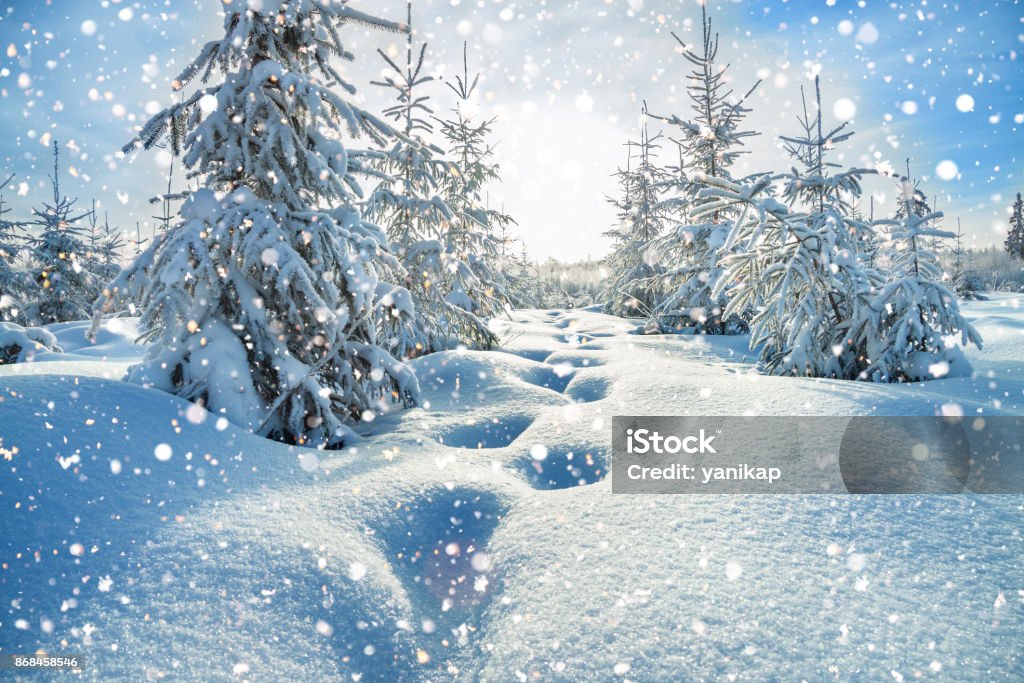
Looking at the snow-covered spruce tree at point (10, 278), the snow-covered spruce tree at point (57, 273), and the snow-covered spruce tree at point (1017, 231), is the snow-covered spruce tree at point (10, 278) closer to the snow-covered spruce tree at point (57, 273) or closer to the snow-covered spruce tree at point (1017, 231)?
the snow-covered spruce tree at point (57, 273)

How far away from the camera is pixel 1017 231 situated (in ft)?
128

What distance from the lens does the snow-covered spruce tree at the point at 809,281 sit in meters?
4.54

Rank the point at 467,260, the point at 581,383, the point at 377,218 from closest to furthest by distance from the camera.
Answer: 1. the point at 581,383
2. the point at 377,218
3. the point at 467,260

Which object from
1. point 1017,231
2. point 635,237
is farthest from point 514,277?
point 1017,231

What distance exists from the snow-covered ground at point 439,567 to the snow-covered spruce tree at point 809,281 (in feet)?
9.82

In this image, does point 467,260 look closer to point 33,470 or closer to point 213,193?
point 213,193

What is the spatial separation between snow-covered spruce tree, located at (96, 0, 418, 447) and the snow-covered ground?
0.53 meters

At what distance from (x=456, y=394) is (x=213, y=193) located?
2.31 m

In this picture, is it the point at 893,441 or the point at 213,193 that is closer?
the point at 893,441

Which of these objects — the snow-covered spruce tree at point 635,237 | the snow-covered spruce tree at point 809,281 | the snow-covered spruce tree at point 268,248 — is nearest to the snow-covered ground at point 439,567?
the snow-covered spruce tree at point 268,248

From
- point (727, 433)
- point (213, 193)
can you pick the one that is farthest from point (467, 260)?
→ point (727, 433)

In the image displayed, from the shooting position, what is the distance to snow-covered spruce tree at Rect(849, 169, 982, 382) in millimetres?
4430

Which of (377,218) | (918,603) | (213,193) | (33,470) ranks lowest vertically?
(918,603)

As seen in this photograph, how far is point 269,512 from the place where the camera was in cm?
192
